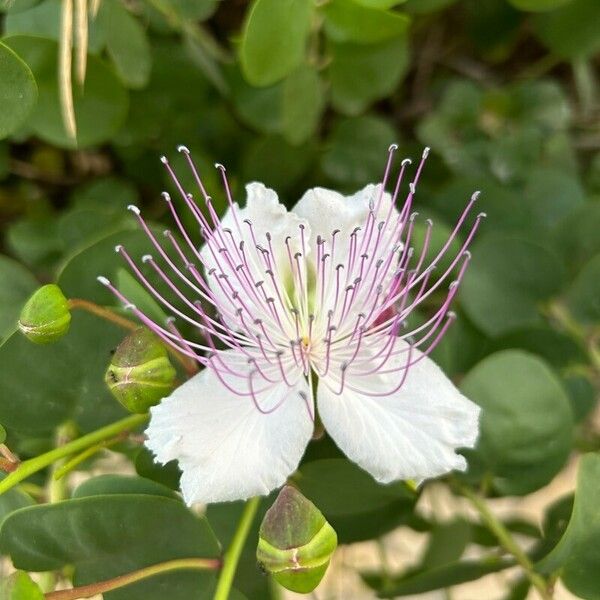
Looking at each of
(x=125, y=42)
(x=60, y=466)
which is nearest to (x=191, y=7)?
(x=125, y=42)

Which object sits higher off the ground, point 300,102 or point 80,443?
point 300,102

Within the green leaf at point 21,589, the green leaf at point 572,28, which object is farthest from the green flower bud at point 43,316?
the green leaf at point 572,28

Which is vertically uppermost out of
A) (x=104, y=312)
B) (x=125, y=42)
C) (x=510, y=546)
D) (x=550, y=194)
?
(x=125, y=42)

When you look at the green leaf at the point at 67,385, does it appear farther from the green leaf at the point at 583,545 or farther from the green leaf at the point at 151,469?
the green leaf at the point at 583,545

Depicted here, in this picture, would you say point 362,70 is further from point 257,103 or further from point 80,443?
point 80,443

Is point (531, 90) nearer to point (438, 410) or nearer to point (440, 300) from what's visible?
point (440, 300)

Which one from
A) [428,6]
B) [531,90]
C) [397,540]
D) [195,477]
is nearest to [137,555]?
[195,477]
